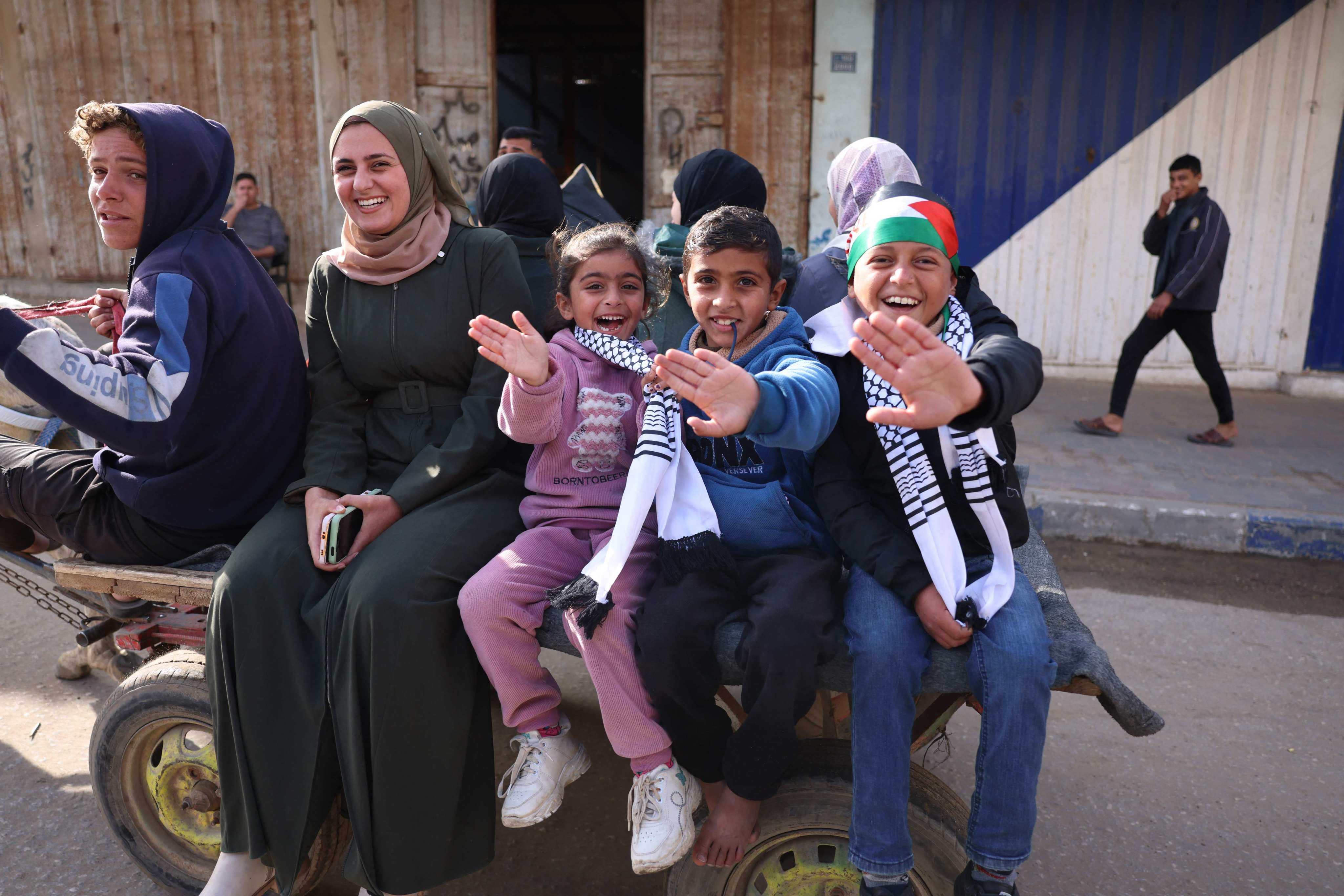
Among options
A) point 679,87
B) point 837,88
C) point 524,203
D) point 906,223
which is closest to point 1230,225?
point 837,88

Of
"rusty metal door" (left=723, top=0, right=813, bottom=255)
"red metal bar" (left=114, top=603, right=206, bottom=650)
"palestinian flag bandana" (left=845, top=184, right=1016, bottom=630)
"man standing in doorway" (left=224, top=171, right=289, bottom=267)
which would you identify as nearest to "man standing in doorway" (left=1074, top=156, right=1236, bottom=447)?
"rusty metal door" (left=723, top=0, right=813, bottom=255)

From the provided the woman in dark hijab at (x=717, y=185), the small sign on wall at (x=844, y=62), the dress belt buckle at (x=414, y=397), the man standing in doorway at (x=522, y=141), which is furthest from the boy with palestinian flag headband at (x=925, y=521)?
the small sign on wall at (x=844, y=62)

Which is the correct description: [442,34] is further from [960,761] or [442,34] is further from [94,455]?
[960,761]

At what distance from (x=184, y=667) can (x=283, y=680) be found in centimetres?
36

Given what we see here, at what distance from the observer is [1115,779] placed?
105 inches

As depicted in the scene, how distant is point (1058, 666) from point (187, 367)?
1.87 metres

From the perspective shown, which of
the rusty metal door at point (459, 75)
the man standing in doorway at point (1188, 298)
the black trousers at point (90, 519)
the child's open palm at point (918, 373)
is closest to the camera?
the child's open palm at point (918, 373)

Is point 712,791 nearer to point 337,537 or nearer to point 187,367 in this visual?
point 337,537

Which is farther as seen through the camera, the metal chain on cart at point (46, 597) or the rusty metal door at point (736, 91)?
the rusty metal door at point (736, 91)

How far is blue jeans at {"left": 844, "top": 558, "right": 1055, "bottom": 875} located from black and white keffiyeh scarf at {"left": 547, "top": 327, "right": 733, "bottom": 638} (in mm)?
369

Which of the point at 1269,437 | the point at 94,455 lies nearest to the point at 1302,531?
the point at 1269,437

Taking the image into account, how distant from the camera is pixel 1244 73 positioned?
719 centimetres

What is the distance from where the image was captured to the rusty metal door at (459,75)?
7.77 m

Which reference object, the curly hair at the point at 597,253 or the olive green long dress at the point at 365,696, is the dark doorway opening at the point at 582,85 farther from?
the olive green long dress at the point at 365,696
